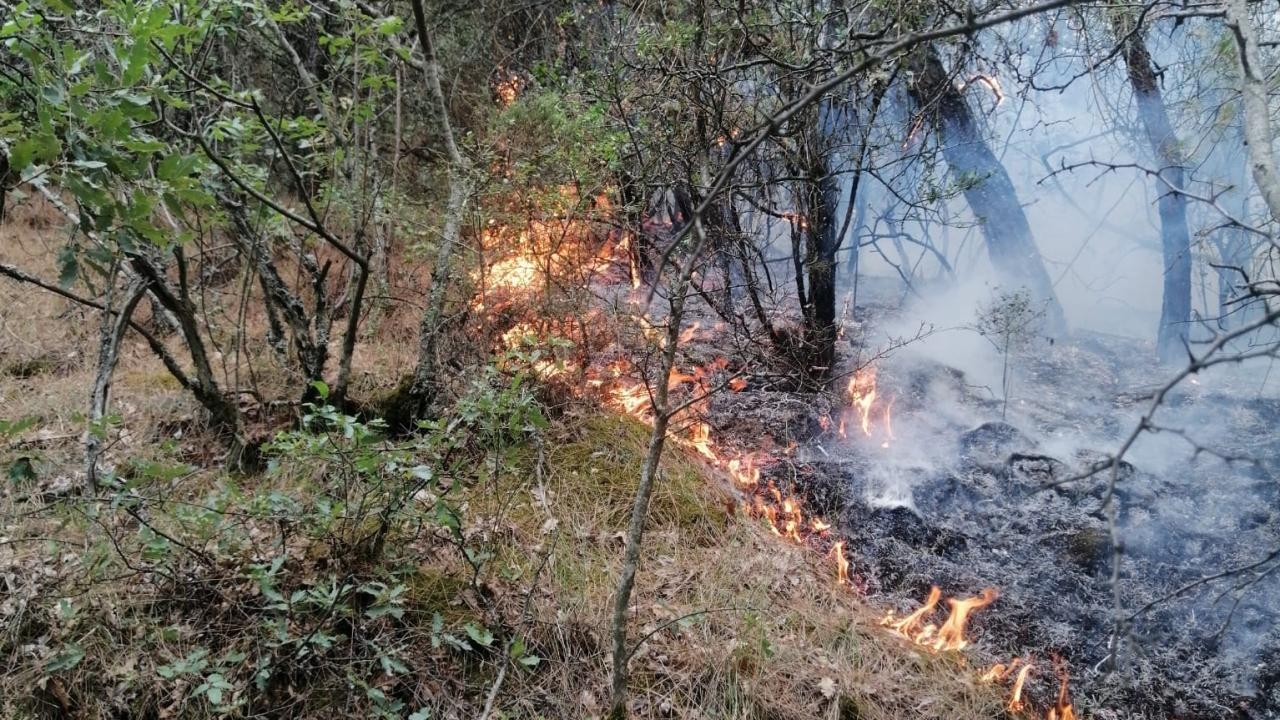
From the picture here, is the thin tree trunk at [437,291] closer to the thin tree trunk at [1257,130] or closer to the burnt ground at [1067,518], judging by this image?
the burnt ground at [1067,518]

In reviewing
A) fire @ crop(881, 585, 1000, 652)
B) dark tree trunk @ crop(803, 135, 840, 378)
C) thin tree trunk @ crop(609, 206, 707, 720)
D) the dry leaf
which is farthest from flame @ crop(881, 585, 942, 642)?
dark tree trunk @ crop(803, 135, 840, 378)

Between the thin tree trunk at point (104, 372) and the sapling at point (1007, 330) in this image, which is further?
the sapling at point (1007, 330)

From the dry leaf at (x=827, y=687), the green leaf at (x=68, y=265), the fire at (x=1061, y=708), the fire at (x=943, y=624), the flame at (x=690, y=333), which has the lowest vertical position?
the fire at (x=1061, y=708)

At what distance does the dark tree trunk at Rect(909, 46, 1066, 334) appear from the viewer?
6230mm

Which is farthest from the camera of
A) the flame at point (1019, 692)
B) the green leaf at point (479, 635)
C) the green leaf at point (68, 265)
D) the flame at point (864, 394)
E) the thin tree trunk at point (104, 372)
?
the flame at point (864, 394)

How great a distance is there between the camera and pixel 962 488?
4660mm

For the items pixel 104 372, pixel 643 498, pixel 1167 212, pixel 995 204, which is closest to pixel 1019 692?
pixel 643 498

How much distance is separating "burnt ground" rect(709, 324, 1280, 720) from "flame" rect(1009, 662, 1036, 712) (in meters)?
0.06

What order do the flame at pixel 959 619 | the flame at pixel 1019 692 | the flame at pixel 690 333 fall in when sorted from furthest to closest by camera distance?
the flame at pixel 690 333 → the flame at pixel 959 619 → the flame at pixel 1019 692

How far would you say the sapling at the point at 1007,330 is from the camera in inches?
227

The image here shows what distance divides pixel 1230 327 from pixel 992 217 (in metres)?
3.64

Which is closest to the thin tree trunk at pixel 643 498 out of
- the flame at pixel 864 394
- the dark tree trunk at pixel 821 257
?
the dark tree trunk at pixel 821 257

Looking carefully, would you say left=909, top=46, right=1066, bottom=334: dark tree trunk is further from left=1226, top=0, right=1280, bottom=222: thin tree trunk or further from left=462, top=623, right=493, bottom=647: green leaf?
left=462, top=623, right=493, bottom=647: green leaf

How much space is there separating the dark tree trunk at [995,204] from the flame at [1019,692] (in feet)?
13.6
